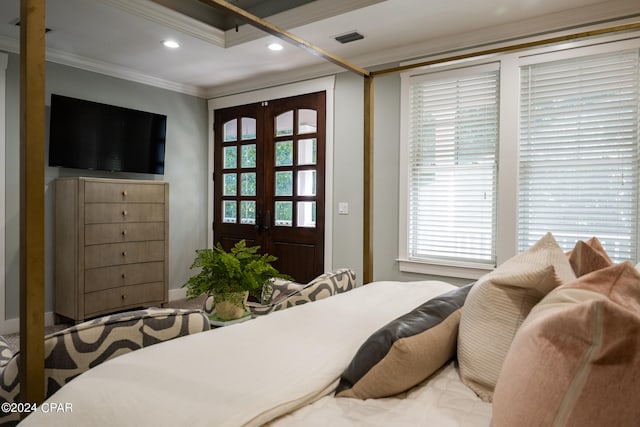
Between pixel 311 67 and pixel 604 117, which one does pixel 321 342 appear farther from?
pixel 311 67

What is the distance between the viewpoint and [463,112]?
345 centimetres

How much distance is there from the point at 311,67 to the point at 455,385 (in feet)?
12.3

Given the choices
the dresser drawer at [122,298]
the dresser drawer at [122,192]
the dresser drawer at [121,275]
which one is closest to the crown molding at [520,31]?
the dresser drawer at [122,192]

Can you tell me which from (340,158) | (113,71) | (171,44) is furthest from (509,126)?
(113,71)

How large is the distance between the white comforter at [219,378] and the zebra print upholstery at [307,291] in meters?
0.43

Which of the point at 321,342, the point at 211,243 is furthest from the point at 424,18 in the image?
the point at 211,243

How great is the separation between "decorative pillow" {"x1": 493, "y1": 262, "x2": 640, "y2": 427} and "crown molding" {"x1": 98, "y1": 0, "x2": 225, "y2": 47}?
10.8 ft

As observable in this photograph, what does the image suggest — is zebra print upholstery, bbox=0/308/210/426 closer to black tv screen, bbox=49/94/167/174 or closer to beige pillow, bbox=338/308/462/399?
beige pillow, bbox=338/308/462/399

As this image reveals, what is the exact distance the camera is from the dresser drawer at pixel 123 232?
3865 millimetres

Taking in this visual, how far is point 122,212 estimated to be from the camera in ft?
13.4

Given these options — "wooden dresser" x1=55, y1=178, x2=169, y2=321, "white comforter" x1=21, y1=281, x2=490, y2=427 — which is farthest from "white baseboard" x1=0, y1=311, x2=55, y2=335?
"white comforter" x1=21, y1=281, x2=490, y2=427

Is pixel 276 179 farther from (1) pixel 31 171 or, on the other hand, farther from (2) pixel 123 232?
(1) pixel 31 171

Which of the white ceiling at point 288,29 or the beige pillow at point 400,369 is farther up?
the white ceiling at point 288,29

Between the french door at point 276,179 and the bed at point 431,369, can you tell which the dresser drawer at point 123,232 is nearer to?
the french door at point 276,179
